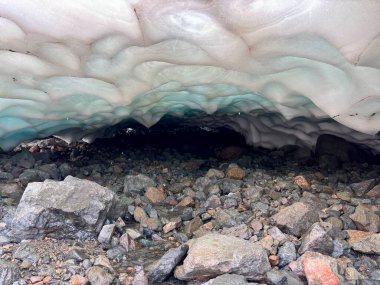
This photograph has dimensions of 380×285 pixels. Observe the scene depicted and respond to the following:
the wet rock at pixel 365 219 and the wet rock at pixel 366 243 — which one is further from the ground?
the wet rock at pixel 365 219

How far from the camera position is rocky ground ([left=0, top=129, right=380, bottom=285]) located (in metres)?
1.87

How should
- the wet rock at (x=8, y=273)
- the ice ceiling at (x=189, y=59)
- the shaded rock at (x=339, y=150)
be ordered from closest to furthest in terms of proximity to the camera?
the wet rock at (x=8, y=273) < the ice ceiling at (x=189, y=59) < the shaded rock at (x=339, y=150)

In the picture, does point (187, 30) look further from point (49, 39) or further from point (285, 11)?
point (49, 39)

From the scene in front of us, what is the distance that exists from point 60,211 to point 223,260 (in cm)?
90

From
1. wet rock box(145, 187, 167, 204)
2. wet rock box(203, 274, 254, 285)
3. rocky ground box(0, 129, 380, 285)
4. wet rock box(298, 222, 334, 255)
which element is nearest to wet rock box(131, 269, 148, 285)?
rocky ground box(0, 129, 380, 285)

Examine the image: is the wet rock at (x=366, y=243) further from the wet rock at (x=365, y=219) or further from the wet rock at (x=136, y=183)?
the wet rock at (x=136, y=183)

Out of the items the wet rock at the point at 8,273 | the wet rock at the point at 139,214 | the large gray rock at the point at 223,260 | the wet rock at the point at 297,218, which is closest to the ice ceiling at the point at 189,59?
the wet rock at the point at 297,218

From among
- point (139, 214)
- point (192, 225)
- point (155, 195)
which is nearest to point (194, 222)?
point (192, 225)

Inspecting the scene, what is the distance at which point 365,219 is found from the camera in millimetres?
2314

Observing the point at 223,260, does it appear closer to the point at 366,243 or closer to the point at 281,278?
the point at 281,278

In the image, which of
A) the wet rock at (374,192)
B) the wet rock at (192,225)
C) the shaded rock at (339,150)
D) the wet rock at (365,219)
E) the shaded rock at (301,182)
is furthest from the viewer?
the shaded rock at (339,150)

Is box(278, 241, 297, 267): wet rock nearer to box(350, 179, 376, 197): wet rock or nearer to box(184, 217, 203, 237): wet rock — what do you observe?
box(184, 217, 203, 237): wet rock

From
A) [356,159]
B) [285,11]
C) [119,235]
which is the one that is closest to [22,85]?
[119,235]

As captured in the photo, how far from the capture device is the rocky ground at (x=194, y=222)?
6.12 feet
